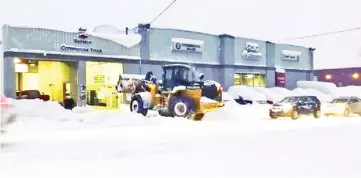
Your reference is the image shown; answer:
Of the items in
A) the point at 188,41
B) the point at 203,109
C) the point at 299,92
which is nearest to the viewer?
the point at 203,109

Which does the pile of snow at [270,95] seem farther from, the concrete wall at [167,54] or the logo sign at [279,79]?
the logo sign at [279,79]

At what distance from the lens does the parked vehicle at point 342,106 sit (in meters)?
13.3

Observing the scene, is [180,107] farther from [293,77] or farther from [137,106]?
[293,77]

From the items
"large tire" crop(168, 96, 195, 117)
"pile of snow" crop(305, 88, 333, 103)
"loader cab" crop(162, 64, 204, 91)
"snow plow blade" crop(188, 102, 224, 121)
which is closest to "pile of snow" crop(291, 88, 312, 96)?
"pile of snow" crop(305, 88, 333, 103)

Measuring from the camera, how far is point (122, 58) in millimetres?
12125

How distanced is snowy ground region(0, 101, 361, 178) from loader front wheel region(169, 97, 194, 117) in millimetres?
217

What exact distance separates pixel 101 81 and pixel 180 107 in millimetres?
2972

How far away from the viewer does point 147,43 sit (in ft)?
41.5

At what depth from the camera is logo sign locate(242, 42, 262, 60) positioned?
13.5 meters

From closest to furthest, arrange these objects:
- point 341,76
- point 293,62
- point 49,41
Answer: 1. point 49,41
2. point 341,76
3. point 293,62

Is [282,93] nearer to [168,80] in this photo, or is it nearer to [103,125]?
[168,80]

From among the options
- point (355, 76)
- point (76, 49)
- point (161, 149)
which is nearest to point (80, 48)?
point (76, 49)

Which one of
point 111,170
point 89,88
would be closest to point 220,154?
point 111,170

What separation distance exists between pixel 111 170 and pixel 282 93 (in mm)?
9509
